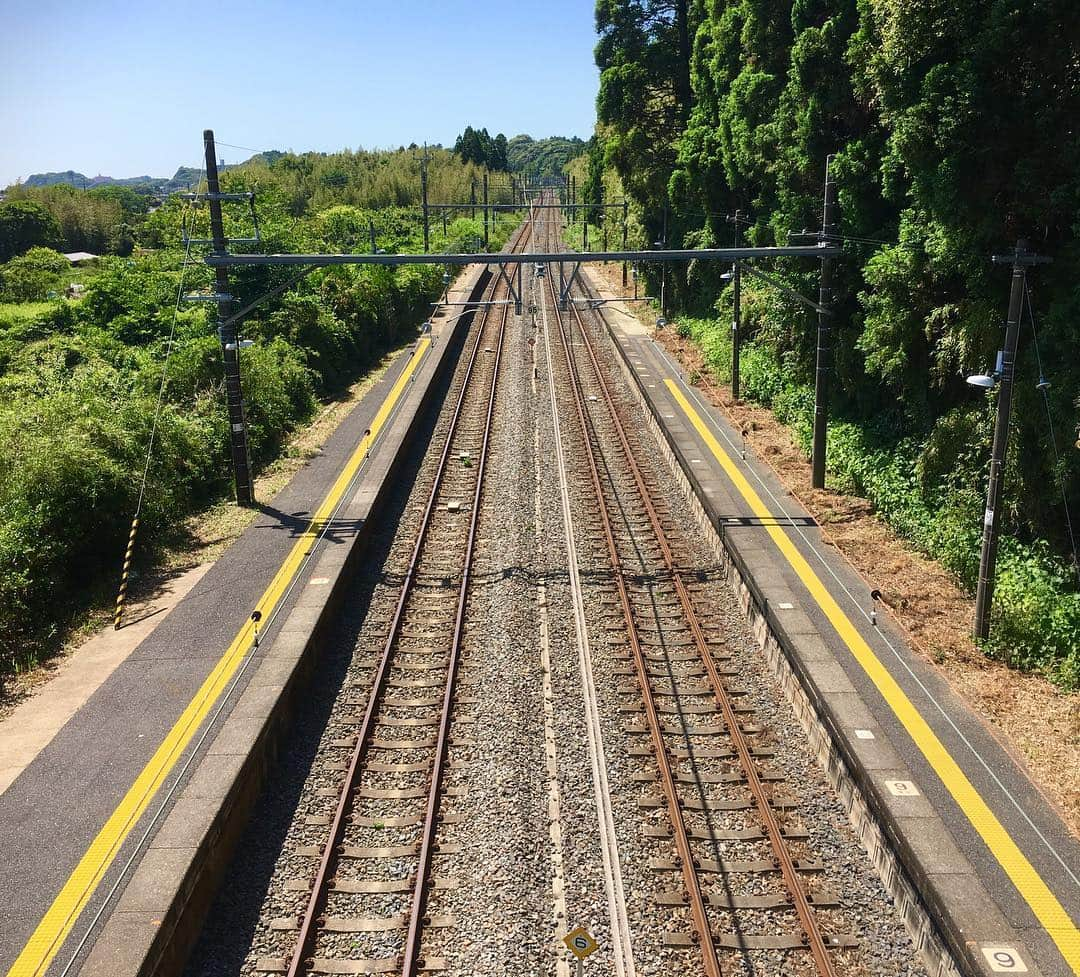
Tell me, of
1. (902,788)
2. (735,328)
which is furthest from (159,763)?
(735,328)

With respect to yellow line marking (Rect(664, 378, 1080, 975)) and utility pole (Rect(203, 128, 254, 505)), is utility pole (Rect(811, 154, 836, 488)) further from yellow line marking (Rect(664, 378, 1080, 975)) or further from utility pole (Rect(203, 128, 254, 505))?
utility pole (Rect(203, 128, 254, 505))

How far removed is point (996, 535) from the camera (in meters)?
A: 12.0

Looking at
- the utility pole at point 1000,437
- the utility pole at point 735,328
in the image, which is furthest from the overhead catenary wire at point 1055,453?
the utility pole at point 735,328

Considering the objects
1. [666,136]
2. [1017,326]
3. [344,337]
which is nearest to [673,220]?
[666,136]

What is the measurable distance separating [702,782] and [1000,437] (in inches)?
237

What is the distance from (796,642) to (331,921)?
706 centimetres

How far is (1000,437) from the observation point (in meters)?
11.7

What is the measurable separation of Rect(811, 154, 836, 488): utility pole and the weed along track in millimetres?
3148

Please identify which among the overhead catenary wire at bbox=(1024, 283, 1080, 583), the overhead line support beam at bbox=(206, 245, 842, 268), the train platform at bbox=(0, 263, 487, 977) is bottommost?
the train platform at bbox=(0, 263, 487, 977)

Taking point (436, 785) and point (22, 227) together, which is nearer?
point (436, 785)

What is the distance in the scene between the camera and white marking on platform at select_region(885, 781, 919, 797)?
925 cm

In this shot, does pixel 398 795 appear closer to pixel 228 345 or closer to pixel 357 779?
pixel 357 779

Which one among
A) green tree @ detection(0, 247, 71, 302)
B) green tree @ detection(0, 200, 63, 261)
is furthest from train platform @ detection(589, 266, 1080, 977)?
green tree @ detection(0, 200, 63, 261)

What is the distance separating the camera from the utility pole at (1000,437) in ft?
35.8
